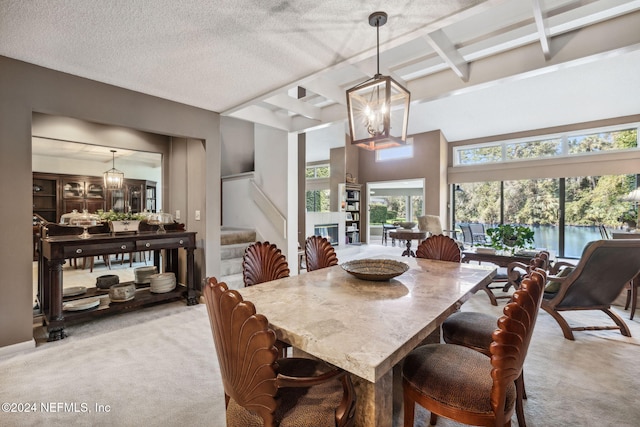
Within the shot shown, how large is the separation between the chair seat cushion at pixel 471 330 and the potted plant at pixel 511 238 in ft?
10.2

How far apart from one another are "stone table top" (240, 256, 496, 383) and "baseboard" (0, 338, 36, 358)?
7.49ft

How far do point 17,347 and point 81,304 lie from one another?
0.55 meters

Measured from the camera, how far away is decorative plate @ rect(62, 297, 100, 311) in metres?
2.88

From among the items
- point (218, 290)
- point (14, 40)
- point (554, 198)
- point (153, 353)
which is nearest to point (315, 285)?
point (218, 290)

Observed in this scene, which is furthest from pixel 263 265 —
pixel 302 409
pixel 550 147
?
pixel 550 147

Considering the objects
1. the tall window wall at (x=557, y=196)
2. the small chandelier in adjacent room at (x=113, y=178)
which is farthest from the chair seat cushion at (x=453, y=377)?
the tall window wall at (x=557, y=196)

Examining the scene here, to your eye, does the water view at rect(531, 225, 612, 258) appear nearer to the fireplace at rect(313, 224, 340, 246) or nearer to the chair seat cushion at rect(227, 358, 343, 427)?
the fireplace at rect(313, 224, 340, 246)

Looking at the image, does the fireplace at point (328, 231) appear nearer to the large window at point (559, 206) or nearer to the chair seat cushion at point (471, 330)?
the large window at point (559, 206)

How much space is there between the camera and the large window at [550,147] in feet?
21.2

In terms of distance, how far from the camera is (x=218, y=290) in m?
0.98

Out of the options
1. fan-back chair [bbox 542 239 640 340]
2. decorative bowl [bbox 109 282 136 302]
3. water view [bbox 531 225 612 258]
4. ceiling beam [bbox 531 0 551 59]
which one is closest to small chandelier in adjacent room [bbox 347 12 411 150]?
ceiling beam [bbox 531 0 551 59]

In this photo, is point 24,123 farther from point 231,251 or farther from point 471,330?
point 471,330

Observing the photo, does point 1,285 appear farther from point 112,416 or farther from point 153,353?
point 112,416

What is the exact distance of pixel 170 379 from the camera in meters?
2.07
